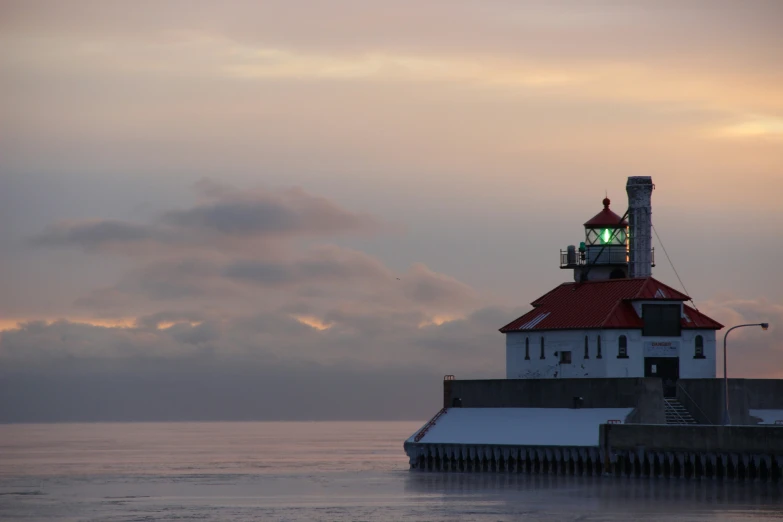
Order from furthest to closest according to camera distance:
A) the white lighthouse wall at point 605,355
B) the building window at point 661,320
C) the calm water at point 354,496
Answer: the building window at point 661,320, the white lighthouse wall at point 605,355, the calm water at point 354,496

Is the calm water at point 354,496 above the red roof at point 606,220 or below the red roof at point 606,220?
below

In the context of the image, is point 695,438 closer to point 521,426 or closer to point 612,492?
point 612,492

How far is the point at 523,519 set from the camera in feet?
162

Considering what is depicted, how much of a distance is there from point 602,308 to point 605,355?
2.95 m

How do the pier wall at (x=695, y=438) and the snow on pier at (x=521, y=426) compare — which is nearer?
the pier wall at (x=695, y=438)

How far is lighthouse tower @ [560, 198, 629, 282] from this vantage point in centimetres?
7606

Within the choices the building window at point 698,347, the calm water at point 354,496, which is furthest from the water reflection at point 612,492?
the building window at point 698,347

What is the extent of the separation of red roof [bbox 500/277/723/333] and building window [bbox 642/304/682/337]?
1.18 ft

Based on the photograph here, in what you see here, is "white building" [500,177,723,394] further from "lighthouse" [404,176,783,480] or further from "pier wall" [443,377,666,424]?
"pier wall" [443,377,666,424]

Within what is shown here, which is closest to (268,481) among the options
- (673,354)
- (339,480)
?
(339,480)

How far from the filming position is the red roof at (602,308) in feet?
229

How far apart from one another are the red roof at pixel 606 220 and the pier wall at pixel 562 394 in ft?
35.9

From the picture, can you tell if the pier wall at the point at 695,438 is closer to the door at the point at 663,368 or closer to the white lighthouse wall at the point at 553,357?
the white lighthouse wall at the point at 553,357

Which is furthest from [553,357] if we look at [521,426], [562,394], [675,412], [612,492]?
[612,492]
